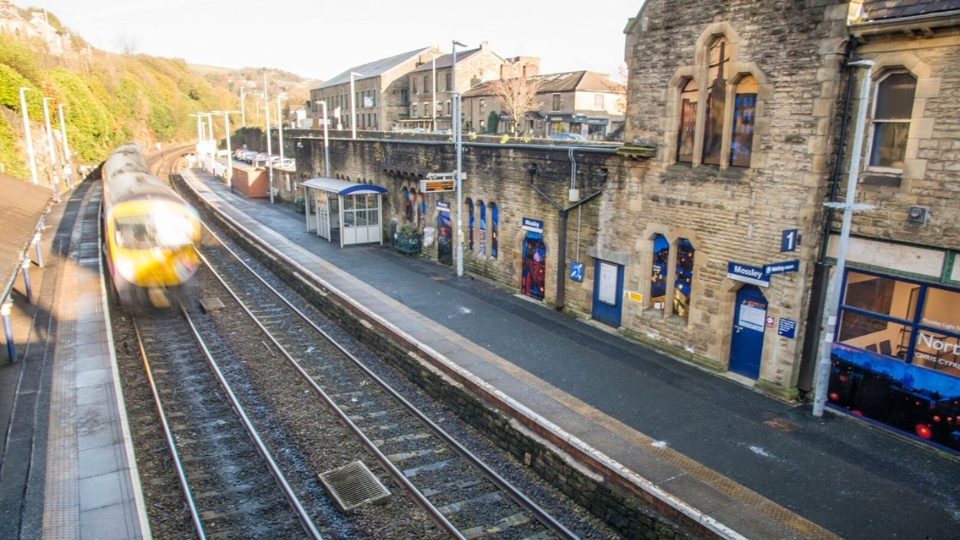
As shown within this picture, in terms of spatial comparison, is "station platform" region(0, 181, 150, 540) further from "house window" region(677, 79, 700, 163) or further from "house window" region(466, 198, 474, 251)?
"house window" region(677, 79, 700, 163)

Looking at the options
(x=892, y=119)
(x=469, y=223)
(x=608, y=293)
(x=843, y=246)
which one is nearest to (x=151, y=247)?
(x=469, y=223)

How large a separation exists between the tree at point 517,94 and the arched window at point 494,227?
28.0 metres

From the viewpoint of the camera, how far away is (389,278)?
67.5 feet

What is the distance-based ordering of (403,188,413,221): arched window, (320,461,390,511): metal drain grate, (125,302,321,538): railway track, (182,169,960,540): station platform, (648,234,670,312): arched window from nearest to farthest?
(182,169,960,540): station platform < (125,302,321,538): railway track < (320,461,390,511): metal drain grate < (648,234,670,312): arched window < (403,188,413,221): arched window

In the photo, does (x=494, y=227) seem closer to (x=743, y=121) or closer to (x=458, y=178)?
(x=458, y=178)

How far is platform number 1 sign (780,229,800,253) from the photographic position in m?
10.9

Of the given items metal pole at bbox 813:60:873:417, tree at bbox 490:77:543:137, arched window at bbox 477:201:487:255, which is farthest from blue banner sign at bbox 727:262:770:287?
tree at bbox 490:77:543:137

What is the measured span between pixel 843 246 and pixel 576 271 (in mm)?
7050

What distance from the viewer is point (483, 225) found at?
20516mm

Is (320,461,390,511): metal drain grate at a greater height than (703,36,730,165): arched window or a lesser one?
lesser

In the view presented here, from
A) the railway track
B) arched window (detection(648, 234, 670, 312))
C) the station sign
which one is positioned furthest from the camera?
the station sign

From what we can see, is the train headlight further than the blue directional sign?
No

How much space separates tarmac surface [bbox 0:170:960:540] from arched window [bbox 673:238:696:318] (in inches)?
46.5

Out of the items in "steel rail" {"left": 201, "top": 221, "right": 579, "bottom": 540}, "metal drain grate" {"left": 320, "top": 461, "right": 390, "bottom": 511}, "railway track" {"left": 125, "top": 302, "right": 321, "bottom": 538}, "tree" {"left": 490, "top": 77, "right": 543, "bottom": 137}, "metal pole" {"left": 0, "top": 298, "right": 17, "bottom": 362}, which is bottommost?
"railway track" {"left": 125, "top": 302, "right": 321, "bottom": 538}
